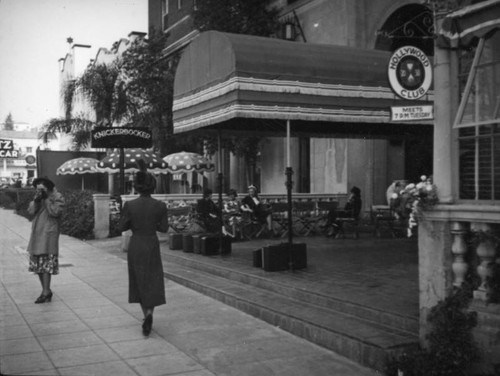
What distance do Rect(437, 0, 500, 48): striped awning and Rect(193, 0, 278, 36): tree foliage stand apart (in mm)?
14322

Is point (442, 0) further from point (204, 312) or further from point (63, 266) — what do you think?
point (63, 266)


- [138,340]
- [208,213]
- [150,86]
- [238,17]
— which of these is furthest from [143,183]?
[150,86]

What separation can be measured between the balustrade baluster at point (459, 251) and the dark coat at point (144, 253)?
330 centimetres

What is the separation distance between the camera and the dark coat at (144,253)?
6680 millimetres

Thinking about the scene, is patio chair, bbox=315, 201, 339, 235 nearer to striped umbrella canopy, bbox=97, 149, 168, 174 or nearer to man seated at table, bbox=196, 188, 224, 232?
man seated at table, bbox=196, 188, 224, 232

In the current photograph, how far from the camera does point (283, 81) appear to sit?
9422mm

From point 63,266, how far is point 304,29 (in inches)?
426

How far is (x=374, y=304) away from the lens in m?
6.77

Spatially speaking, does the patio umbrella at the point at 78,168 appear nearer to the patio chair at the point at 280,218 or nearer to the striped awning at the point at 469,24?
the patio chair at the point at 280,218

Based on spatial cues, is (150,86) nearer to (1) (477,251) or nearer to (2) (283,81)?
(2) (283,81)

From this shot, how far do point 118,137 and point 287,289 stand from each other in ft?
26.4

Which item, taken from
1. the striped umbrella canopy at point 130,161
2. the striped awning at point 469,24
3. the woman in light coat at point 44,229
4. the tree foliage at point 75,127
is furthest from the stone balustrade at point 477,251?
the tree foliage at point 75,127

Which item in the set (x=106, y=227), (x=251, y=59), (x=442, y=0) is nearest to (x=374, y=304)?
(x=442, y=0)

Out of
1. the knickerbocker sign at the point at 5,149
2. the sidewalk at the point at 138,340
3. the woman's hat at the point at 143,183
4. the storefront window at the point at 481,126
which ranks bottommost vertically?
the sidewalk at the point at 138,340
